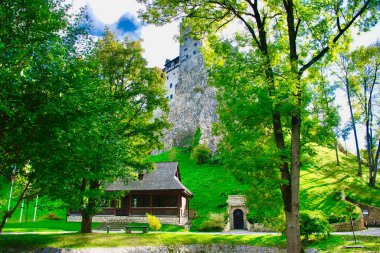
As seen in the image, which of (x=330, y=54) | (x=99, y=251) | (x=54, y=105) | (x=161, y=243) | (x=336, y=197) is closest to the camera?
(x=54, y=105)

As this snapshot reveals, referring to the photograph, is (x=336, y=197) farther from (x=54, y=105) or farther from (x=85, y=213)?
(x=54, y=105)

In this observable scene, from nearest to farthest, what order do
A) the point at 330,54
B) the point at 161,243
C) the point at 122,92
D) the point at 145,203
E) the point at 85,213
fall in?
the point at 330,54, the point at 161,243, the point at 85,213, the point at 122,92, the point at 145,203

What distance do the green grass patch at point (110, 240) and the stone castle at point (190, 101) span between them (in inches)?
1760

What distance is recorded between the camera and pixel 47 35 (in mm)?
10336

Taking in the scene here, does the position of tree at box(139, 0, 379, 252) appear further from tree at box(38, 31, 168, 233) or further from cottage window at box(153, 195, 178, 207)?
cottage window at box(153, 195, 178, 207)

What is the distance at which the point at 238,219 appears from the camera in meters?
34.0

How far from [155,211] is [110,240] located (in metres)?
16.2

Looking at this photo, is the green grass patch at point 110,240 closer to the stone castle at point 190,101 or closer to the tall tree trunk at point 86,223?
the tall tree trunk at point 86,223

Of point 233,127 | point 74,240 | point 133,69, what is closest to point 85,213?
point 74,240

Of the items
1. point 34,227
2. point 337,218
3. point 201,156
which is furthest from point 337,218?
point 201,156

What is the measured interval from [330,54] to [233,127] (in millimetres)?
5051

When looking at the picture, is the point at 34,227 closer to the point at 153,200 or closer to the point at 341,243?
the point at 153,200

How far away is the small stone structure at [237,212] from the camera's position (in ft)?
110

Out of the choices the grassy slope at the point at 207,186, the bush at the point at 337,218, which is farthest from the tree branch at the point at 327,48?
the grassy slope at the point at 207,186
